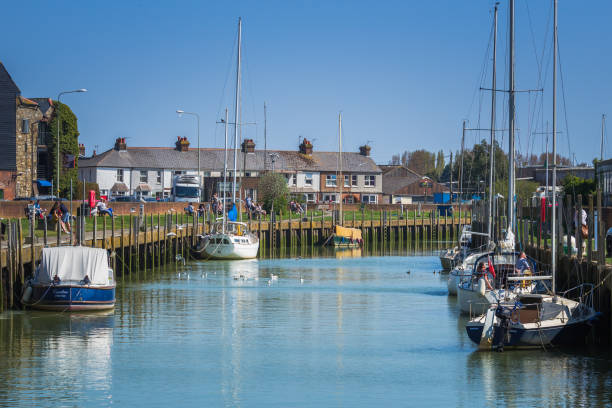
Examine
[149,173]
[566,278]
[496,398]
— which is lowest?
[496,398]

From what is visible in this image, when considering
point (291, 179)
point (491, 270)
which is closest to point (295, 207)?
point (291, 179)

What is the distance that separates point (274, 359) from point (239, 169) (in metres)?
90.3

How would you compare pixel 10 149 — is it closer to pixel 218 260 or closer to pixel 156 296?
pixel 218 260

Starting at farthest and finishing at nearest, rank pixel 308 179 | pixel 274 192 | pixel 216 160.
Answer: pixel 308 179 → pixel 216 160 → pixel 274 192

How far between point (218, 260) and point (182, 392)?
40579 millimetres

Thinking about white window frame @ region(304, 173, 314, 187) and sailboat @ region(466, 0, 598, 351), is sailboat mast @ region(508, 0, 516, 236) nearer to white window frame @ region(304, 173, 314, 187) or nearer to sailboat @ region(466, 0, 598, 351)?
sailboat @ region(466, 0, 598, 351)

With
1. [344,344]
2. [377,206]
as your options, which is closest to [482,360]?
[344,344]

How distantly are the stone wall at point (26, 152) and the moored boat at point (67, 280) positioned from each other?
47.7 m

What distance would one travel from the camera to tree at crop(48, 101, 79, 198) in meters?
91.2

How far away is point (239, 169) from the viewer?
119562 mm

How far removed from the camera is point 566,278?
36156 mm

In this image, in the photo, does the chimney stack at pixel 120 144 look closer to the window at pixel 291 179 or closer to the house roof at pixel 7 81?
the window at pixel 291 179

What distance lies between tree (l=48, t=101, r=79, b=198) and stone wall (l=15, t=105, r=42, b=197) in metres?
2.51

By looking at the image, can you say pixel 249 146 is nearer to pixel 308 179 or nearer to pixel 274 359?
pixel 308 179
